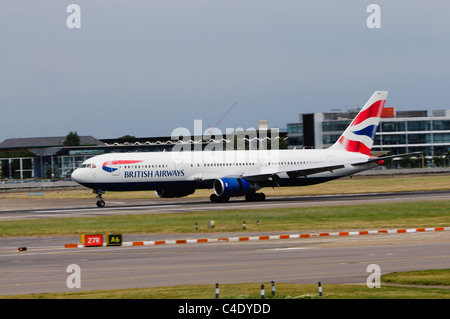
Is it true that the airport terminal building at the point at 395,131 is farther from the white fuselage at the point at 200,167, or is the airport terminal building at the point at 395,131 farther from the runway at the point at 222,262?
the runway at the point at 222,262

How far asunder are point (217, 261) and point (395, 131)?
154564mm

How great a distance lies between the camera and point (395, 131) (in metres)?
179

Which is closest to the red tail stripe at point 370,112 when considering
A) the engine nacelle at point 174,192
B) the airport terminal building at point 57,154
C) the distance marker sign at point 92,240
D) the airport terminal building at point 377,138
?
the engine nacelle at point 174,192

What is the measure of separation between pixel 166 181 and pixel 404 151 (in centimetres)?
12253

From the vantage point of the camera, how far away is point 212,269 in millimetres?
28547

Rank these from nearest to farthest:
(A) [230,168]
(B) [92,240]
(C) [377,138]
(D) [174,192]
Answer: (B) [92,240] < (D) [174,192] < (A) [230,168] < (C) [377,138]

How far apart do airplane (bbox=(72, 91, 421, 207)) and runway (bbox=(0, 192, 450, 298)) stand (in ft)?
81.2

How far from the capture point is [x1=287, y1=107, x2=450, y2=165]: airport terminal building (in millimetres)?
178625

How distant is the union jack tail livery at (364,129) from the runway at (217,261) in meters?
38.2

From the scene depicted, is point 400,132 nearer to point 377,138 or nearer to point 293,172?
point 377,138

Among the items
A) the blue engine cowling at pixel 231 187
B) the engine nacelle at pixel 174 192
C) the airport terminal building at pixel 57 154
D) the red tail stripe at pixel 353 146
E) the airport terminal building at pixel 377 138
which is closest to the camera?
the blue engine cowling at pixel 231 187

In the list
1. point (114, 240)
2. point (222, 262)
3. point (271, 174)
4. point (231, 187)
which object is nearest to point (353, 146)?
point (271, 174)

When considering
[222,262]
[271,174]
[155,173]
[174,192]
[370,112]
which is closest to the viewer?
[222,262]

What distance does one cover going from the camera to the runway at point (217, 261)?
2575 cm
